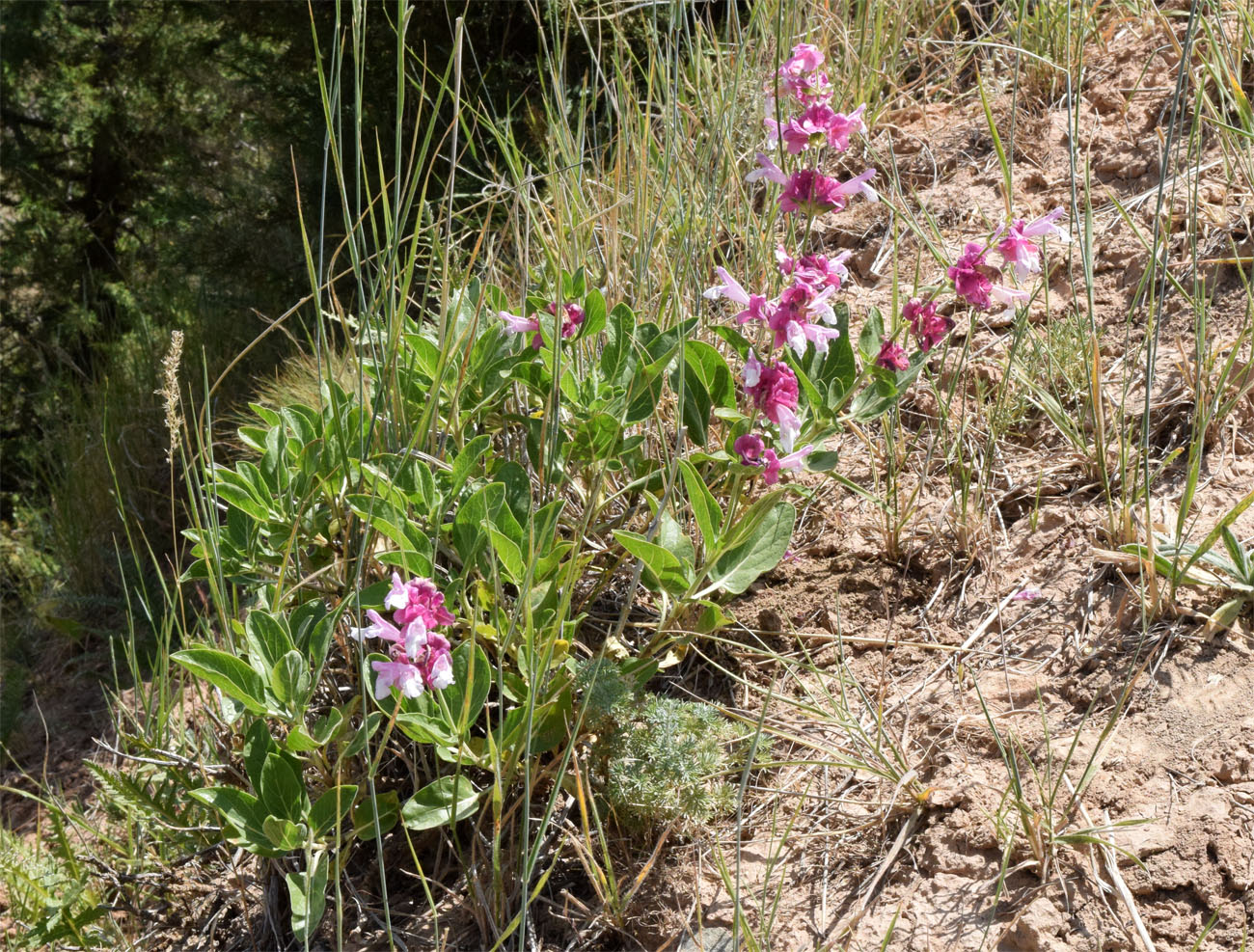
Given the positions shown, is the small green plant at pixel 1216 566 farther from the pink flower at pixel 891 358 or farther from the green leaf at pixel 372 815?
the green leaf at pixel 372 815

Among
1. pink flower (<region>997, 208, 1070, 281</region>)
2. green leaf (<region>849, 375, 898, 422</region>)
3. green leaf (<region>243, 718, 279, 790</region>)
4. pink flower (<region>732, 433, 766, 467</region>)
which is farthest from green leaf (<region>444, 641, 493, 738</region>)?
pink flower (<region>997, 208, 1070, 281</region>)

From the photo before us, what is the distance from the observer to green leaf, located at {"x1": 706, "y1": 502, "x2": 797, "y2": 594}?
1.48m

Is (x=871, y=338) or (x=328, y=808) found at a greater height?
(x=871, y=338)

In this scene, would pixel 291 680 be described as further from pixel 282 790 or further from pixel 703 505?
pixel 703 505

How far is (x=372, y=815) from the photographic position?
1388mm

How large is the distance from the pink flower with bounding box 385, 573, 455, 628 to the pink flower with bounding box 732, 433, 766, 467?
1.53ft

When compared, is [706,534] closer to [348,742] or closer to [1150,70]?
[348,742]

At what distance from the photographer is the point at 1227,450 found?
1701 millimetres

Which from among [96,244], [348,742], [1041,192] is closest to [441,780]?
[348,742]

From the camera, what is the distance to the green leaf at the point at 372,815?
1359mm

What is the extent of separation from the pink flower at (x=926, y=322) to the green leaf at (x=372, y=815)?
983mm

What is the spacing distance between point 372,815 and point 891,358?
0.95m

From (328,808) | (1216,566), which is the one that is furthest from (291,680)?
(1216,566)

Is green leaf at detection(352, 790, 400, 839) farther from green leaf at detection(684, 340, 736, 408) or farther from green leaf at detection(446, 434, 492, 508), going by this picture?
green leaf at detection(684, 340, 736, 408)
